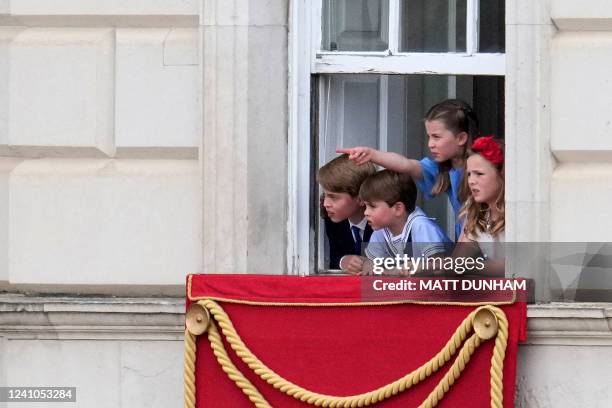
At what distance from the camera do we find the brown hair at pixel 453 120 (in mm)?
9148

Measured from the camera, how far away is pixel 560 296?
8.90 metres

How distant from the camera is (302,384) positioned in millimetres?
8891

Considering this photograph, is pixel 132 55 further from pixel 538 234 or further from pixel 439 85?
pixel 538 234

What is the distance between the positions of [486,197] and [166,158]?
4.79ft

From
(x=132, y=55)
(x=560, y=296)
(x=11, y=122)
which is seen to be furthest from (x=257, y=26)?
(x=560, y=296)

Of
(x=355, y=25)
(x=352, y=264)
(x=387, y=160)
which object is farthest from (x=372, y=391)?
(x=355, y=25)

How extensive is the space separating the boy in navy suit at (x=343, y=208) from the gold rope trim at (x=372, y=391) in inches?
26.2

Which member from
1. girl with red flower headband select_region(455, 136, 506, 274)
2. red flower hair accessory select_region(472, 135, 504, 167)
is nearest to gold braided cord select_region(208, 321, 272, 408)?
girl with red flower headband select_region(455, 136, 506, 274)

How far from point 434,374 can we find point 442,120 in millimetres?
1172

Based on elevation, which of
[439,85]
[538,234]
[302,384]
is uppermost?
[439,85]

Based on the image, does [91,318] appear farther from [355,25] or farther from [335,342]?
[355,25]

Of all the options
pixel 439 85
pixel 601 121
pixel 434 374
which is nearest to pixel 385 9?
pixel 439 85

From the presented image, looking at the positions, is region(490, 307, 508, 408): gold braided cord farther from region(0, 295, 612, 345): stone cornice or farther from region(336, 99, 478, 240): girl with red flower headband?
region(0, 295, 612, 345): stone cornice

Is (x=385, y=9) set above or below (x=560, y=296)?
above
